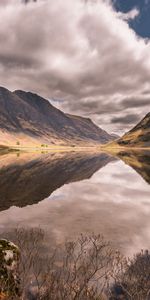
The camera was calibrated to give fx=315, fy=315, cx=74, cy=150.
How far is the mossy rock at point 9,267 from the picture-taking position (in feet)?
49.2

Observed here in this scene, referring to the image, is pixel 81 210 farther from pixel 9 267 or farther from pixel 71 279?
pixel 9 267

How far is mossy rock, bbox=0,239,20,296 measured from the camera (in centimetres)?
1501

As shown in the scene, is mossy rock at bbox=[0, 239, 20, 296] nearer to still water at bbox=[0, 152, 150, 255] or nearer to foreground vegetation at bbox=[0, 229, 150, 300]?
foreground vegetation at bbox=[0, 229, 150, 300]

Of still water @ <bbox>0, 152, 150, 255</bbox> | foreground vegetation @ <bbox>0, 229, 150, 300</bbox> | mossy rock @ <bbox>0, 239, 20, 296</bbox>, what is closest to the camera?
foreground vegetation @ <bbox>0, 229, 150, 300</bbox>

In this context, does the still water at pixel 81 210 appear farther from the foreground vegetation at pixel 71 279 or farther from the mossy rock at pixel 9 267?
the mossy rock at pixel 9 267

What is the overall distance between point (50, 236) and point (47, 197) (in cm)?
2197

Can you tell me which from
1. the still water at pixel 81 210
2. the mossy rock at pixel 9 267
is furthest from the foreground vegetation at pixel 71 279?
the still water at pixel 81 210

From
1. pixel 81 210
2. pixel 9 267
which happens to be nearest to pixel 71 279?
pixel 9 267

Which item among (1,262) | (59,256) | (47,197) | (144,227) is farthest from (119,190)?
(1,262)

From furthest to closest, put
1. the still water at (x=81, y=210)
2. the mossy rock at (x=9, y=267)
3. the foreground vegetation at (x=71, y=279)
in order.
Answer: the still water at (x=81, y=210), the mossy rock at (x=9, y=267), the foreground vegetation at (x=71, y=279)

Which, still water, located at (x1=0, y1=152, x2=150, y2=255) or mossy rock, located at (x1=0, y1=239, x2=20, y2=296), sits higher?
still water, located at (x1=0, y1=152, x2=150, y2=255)

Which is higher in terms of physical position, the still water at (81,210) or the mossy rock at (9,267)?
the still water at (81,210)

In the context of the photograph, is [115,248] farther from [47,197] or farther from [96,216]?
[47,197]

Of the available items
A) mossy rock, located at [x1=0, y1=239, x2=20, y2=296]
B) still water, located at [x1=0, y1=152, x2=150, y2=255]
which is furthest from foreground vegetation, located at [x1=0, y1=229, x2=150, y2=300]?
still water, located at [x1=0, y1=152, x2=150, y2=255]
